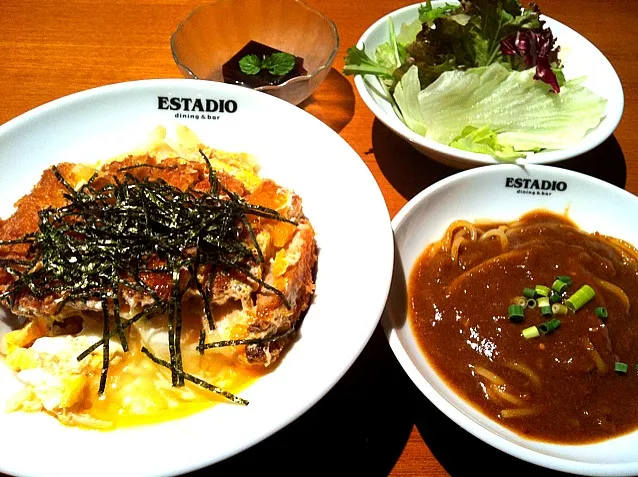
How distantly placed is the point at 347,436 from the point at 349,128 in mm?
1682

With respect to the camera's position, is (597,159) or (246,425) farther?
(597,159)

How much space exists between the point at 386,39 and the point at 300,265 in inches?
72.8

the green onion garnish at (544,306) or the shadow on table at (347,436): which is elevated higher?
the green onion garnish at (544,306)

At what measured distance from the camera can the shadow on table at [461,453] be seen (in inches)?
65.6

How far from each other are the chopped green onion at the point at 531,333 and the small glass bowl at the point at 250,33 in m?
1.67

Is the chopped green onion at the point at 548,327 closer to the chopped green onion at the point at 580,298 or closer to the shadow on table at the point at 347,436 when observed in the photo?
the chopped green onion at the point at 580,298

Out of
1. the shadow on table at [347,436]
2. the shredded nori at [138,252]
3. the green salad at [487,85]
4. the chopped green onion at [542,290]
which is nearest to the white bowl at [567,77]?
the green salad at [487,85]

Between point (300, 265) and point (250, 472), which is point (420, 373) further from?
point (250, 472)

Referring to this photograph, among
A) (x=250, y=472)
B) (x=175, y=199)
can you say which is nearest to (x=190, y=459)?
(x=250, y=472)

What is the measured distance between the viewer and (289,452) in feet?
5.52

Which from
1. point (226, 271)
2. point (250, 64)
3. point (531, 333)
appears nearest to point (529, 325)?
point (531, 333)

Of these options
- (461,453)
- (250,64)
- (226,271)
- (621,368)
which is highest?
(250,64)

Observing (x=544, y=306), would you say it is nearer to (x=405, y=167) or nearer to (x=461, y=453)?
(x=461, y=453)

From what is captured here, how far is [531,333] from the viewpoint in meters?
1.75
